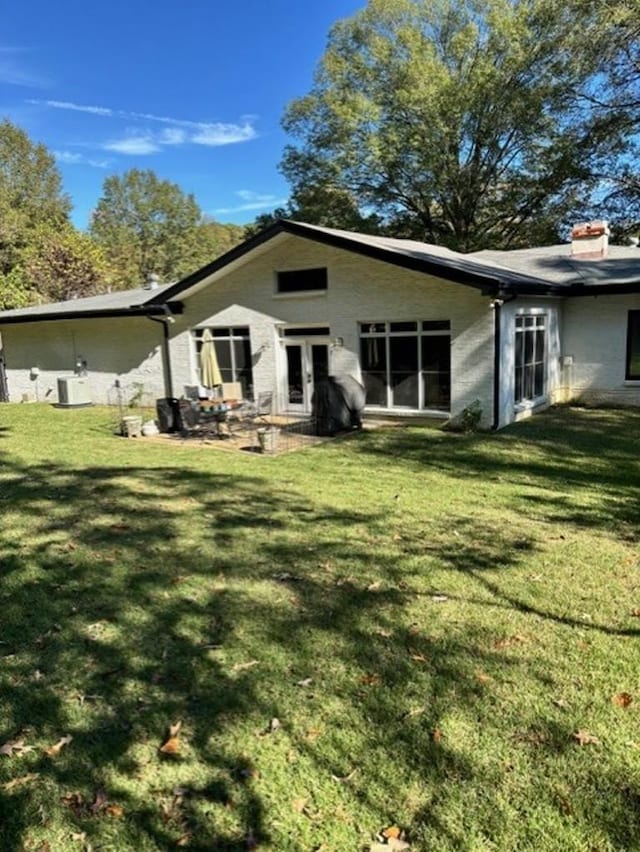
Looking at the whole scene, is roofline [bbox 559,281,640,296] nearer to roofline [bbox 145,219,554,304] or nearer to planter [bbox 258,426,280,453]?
roofline [bbox 145,219,554,304]

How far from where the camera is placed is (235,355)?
15.8 metres

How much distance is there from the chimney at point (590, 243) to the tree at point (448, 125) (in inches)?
339

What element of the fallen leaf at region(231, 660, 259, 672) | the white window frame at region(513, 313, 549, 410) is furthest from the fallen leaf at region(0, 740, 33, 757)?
the white window frame at region(513, 313, 549, 410)

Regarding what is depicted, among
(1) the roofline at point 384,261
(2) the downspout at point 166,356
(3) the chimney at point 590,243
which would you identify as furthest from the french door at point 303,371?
(3) the chimney at point 590,243

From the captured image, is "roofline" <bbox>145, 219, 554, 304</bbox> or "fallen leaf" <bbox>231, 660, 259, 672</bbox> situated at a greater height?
"roofline" <bbox>145, 219, 554, 304</bbox>

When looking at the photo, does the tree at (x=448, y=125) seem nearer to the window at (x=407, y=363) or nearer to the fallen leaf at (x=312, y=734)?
the window at (x=407, y=363)

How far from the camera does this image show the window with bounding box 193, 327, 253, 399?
50.9 feet

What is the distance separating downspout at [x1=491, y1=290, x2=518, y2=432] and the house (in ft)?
0.09

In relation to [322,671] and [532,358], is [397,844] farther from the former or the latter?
[532,358]

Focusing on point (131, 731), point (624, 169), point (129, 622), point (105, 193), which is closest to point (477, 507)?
point (129, 622)

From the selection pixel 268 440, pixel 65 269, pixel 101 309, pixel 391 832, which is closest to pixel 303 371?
pixel 268 440

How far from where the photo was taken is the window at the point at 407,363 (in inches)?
503

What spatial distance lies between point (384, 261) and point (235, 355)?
4901 mm

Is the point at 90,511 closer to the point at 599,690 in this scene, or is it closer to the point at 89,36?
the point at 599,690
